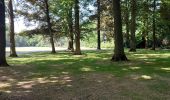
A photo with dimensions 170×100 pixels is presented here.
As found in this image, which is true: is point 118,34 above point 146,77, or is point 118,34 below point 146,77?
above

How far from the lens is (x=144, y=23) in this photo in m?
47.0


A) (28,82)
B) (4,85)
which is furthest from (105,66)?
(4,85)

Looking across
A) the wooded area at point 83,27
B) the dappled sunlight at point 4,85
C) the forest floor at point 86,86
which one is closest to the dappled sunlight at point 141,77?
the forest floor at point 86,86

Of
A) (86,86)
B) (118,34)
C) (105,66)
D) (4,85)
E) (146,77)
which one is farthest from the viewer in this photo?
(118,34)

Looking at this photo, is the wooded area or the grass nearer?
the grass

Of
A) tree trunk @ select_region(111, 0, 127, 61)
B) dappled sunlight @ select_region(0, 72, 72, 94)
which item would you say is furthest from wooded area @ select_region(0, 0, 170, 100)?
dappled sunlight @ select_region(0, 72, 72, 94)

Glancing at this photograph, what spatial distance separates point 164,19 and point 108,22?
741 centimetres

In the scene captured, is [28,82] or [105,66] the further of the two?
[105,66]

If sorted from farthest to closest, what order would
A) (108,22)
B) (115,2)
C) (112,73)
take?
(108,22) < (115,2) < (112,73)

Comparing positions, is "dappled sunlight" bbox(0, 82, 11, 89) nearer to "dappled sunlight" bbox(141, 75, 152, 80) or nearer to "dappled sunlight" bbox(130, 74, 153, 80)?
"dappled sunlight" bbox(130, 74, 153, 80)

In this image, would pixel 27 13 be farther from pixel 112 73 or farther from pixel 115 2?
pixel 112 73

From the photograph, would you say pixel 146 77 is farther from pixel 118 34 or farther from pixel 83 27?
pixel 83 27

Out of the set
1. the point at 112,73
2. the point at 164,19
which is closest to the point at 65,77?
the point at 112,73

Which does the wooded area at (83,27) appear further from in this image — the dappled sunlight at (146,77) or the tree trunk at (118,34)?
the dappled sunlight at (146,77)
